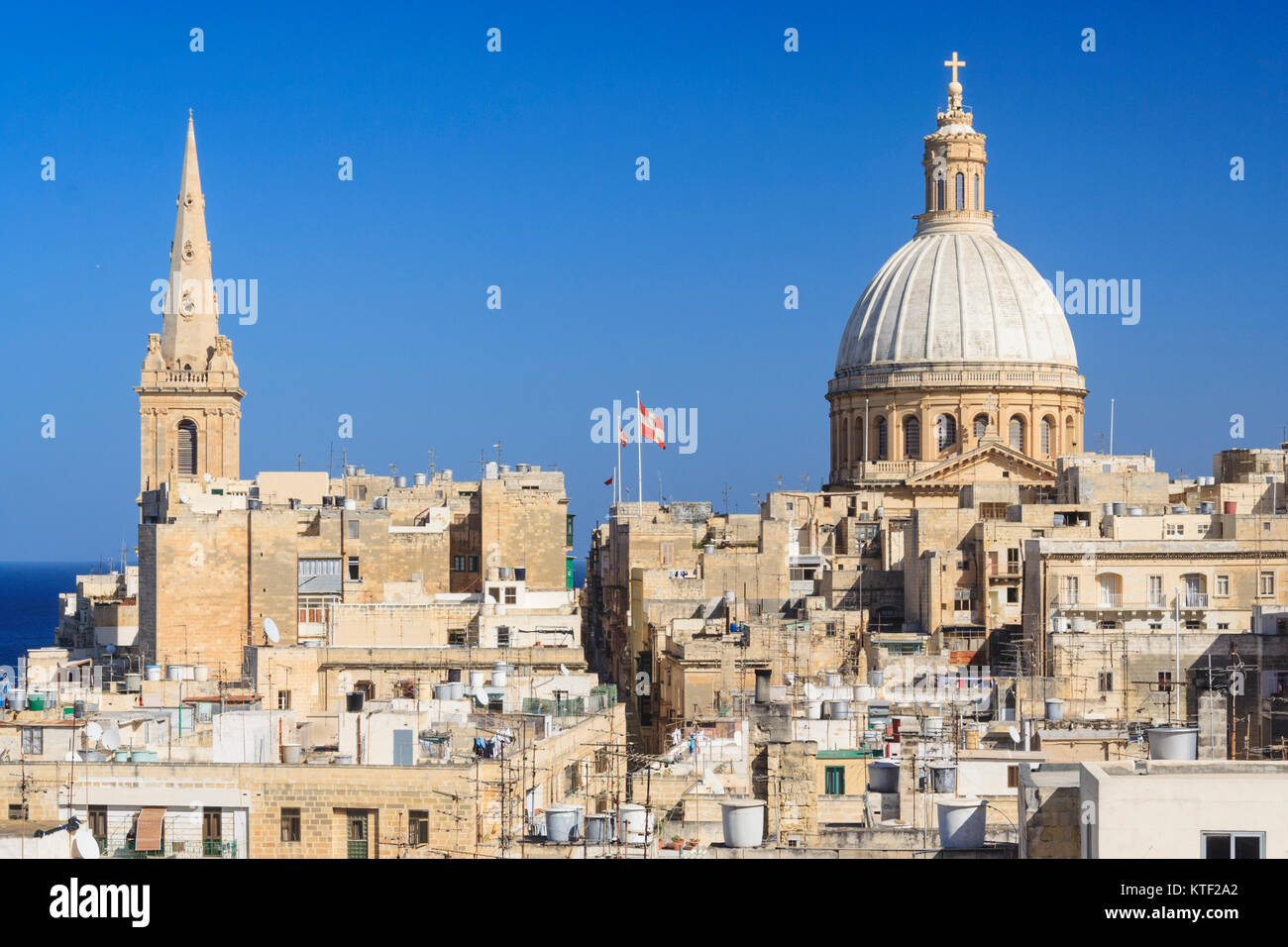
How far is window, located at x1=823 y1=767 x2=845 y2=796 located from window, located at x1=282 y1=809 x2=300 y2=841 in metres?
6.34

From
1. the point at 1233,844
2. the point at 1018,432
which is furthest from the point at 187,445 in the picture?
the point at 1233,844

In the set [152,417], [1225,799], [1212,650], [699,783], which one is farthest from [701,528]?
[1225,799]

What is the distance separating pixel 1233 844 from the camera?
43.3 feet

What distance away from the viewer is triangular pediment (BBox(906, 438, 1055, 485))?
6431 cm

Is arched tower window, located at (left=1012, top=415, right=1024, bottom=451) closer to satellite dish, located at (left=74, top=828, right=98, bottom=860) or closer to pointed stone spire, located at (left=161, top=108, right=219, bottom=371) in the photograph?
pointed stone spire, located at (left=161, top=108, right=219, bottom=371)

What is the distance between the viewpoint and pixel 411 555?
167ft

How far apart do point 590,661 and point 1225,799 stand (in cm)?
3952

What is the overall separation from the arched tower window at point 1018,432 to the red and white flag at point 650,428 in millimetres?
23803

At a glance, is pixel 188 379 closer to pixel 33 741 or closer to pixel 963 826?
pixel 33 741

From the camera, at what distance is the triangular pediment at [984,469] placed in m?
64.3

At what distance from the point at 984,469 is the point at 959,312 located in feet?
30.3

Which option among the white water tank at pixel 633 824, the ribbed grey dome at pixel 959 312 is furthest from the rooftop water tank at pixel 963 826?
the ribbed grey dome at pixel 959 312

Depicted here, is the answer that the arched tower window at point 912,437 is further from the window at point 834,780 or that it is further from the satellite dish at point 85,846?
the satellite dish at point 85,846
